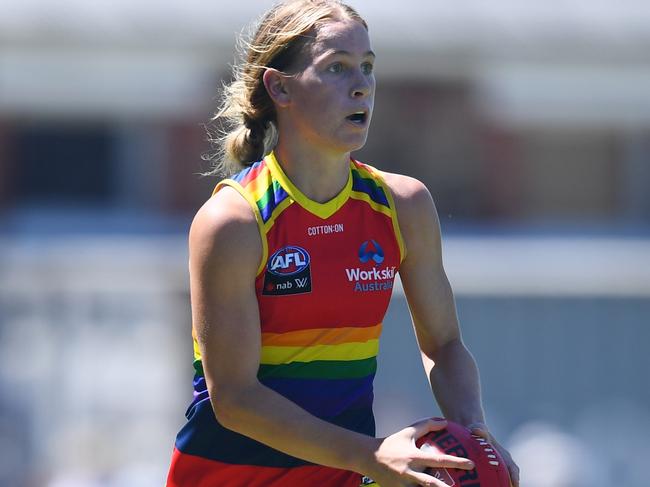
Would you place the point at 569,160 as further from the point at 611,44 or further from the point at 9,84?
the point at 9,84

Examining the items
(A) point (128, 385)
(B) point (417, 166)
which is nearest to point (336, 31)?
(A) point (128, 385)

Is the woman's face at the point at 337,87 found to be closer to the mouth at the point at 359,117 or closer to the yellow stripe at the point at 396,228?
the mouth at the point at 359,117

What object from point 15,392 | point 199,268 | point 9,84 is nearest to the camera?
point 199,268

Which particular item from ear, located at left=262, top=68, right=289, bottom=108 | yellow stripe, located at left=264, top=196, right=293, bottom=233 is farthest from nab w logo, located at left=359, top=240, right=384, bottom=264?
ear, located at left=262, top=68, right=289, bottom=108

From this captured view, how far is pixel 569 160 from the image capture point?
61.5 feet

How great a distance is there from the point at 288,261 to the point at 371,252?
0.26 metres

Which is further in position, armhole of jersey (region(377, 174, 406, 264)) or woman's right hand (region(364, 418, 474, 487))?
armhole of jersey (region(377, 174, 406, 264))

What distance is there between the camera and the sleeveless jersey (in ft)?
11.3

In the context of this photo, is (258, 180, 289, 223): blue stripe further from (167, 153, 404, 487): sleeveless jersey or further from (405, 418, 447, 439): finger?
(405, 418, 447, 439): finger

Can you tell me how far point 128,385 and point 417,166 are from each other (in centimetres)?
983

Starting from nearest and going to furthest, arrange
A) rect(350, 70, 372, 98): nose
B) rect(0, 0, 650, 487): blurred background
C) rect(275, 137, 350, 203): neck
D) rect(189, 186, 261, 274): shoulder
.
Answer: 1. rect(189, 186, 261, 274): shoulder
2. rect(350, 70, 372, 98): nose
3. rect(275, 137, 350, 203): neck
4. rect(0, 0, 650, 487): blurred background

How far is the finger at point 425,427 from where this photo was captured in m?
3.22

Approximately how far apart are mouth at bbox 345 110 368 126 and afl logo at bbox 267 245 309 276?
38 cm

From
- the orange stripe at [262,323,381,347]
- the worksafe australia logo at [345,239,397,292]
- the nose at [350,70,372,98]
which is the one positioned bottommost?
the orange stripe at [262,323,381,347]
